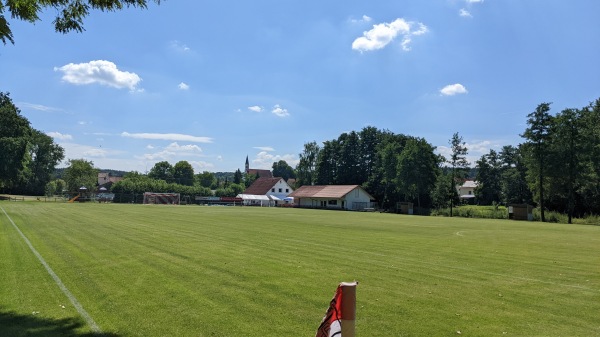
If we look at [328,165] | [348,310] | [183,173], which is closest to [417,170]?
[328,165]

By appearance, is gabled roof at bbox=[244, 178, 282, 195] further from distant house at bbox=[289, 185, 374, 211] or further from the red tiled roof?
distant house at bbox=[289, 185, 374, 211]

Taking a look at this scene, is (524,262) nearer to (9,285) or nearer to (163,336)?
(163,336)

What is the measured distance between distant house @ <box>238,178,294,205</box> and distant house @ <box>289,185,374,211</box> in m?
14.2

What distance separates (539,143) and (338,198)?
148 feet

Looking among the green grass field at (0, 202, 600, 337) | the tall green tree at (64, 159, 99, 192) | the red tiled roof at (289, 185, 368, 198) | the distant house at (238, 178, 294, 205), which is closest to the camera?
the green grass field at (0, 202, 600, 337)

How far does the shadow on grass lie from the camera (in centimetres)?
617

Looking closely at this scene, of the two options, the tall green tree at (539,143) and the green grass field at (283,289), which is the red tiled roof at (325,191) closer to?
the tall green tree at (539,143)

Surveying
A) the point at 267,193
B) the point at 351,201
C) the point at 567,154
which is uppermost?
the point at 567,154

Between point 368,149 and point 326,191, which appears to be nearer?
point 326,191

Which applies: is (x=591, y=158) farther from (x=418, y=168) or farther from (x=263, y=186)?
(x=263, y=186)

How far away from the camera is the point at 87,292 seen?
866 cm

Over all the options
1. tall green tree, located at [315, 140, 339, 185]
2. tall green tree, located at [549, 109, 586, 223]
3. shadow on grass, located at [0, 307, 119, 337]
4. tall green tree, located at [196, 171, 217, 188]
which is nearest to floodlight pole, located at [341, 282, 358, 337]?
shadow on grass, located at [0, 307, 119, 337]

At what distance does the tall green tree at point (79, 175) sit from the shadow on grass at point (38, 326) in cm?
11157

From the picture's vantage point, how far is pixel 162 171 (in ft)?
527
